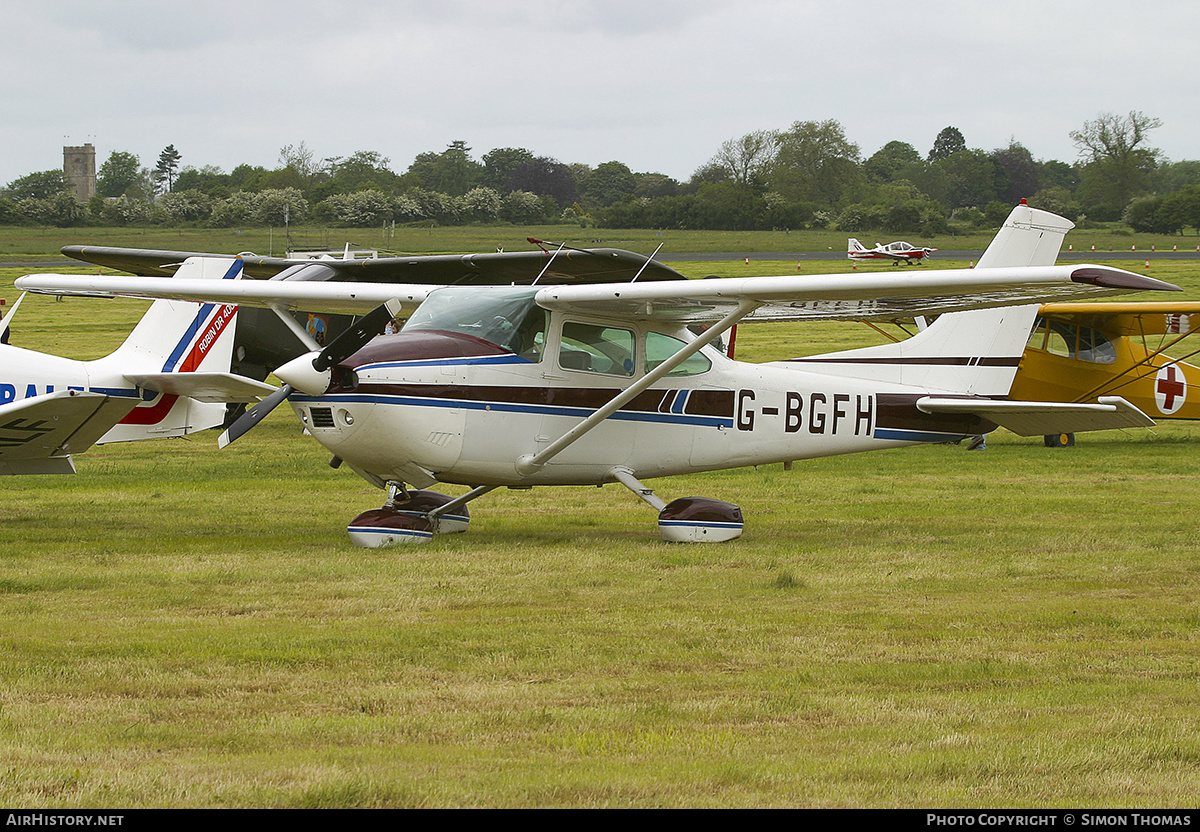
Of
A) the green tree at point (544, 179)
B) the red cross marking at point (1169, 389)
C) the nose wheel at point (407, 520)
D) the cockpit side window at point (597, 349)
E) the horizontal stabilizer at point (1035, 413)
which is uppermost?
the green tree at point (544, 179)

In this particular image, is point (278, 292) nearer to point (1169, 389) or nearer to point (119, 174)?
point (1169, 389)

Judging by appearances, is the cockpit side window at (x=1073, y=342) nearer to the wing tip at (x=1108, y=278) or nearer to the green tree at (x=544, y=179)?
the wing tip at (x=1108, y=278)

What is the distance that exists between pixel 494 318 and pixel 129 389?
4290mm

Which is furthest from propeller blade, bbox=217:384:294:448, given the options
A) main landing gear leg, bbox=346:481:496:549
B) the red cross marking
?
the red cross marking

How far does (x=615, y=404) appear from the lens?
9836 millimetres

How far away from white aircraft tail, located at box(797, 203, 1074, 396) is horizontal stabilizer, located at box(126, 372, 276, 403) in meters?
5.04

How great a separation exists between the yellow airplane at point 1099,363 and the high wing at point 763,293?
23.9 feet

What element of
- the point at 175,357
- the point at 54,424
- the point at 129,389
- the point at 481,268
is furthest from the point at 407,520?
the point at 481,268

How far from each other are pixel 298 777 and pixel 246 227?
2841 inches

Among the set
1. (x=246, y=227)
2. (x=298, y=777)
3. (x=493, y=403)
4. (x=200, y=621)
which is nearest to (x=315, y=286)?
(x=493, y=403)

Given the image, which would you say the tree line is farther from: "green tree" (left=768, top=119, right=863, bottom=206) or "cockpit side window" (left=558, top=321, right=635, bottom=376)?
"cockpit side window" (left=558, top=321, right=635, bottom=376)

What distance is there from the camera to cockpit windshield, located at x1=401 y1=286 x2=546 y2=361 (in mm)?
9805

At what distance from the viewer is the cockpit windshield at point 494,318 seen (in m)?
9.80

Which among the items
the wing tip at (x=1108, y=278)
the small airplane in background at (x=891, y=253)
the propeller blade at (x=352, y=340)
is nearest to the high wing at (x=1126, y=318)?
the wing tip at (x=1108, y=278)
